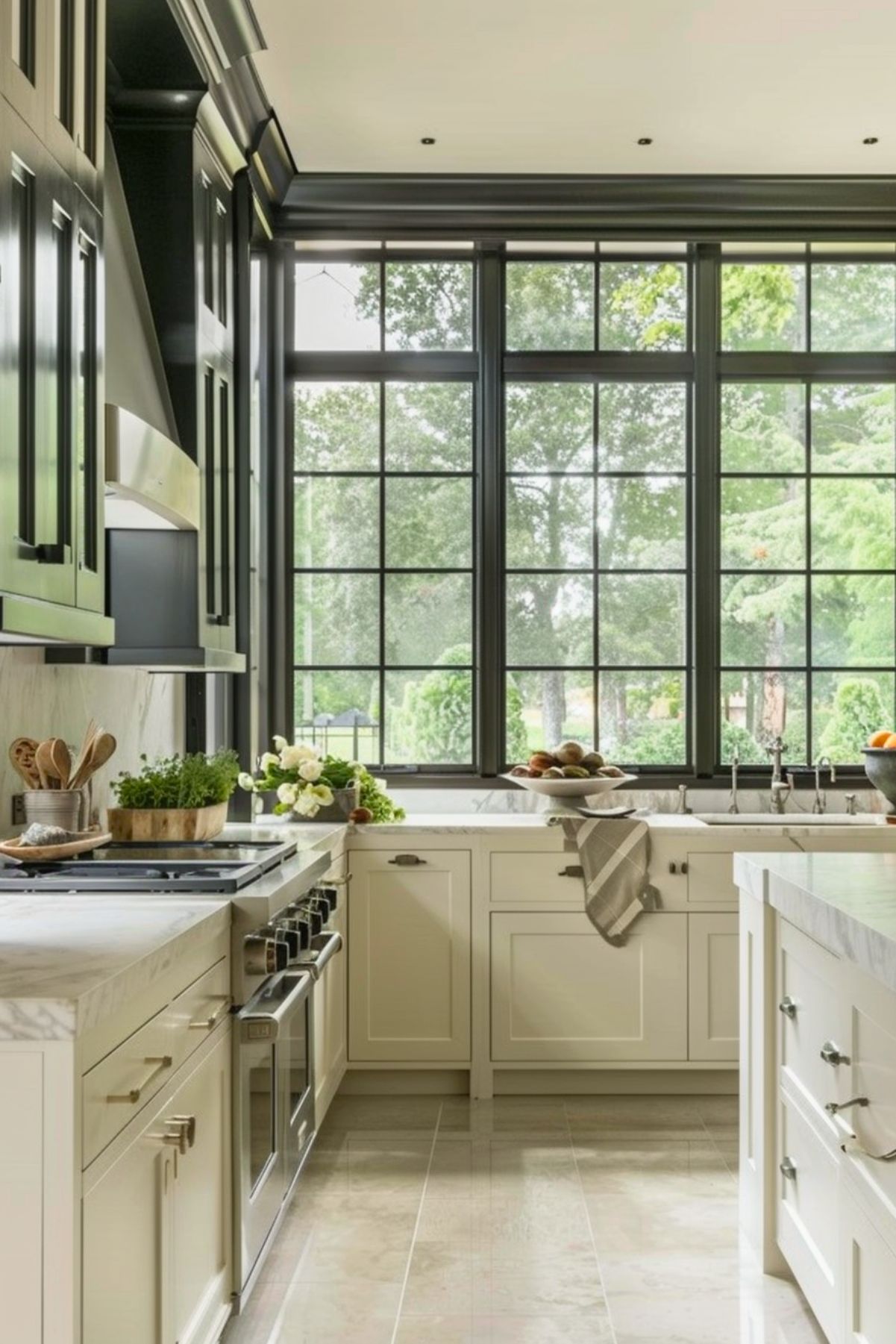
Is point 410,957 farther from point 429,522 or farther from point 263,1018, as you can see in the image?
point 263,1018

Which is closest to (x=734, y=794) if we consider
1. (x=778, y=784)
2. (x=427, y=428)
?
(x=778, y=784)

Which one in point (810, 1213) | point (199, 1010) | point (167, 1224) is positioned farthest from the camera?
point (810, 1213)

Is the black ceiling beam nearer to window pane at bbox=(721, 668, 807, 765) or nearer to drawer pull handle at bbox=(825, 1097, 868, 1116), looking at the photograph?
window pane at bbox=(721, 668, 807, 765)

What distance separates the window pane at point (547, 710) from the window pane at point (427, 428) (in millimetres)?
823

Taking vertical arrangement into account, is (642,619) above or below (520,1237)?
above

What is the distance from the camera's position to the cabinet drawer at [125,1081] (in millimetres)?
1645

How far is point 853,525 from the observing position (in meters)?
5.11

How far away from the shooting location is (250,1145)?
2561 millimetres

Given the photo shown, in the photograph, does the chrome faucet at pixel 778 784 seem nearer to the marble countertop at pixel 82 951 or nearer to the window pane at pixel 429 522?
the window pane at pixel 429 522

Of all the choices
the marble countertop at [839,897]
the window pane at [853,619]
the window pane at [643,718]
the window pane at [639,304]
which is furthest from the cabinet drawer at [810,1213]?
the window pane at [639,304]

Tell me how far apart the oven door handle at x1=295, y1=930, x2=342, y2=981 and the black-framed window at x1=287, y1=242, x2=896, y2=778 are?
1659 mm

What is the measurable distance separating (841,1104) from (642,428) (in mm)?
3233

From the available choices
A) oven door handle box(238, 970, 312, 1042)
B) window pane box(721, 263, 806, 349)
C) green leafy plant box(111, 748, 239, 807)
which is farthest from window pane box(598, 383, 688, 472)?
oven door handle box(238, 970, 312, 1042)

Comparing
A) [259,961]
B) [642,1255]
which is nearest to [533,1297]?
[642,1255]
